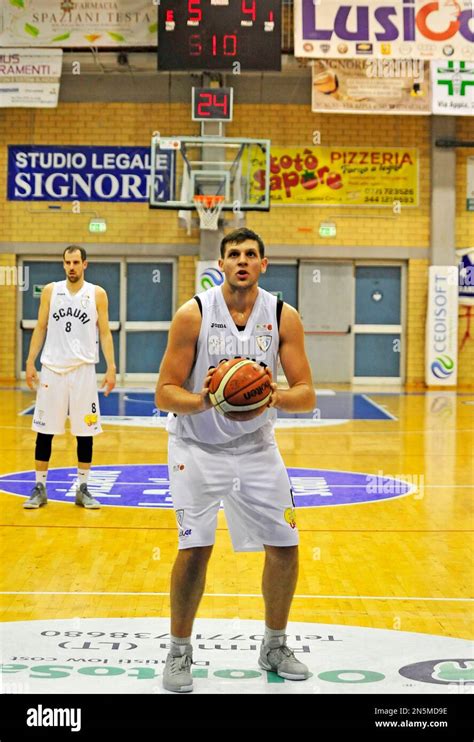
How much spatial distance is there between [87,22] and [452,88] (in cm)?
699

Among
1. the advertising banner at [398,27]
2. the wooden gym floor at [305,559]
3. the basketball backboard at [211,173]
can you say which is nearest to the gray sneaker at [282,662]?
the wooden gym floor at [305,559]

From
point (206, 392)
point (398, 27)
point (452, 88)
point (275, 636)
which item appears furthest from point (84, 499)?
point (452, 88)

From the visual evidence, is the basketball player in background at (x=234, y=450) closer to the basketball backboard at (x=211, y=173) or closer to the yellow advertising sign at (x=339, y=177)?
the basketball backboard at (x=211, y=173)

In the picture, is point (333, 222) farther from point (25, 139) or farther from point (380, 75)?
point (25, 139)

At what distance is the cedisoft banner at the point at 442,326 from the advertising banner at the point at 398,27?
5.54m

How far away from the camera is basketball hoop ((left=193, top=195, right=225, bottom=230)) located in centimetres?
1977

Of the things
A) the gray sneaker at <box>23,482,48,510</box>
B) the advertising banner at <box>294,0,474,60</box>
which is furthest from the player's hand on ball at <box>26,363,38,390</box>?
the advertising banner at <box>294,0,474,60</box>

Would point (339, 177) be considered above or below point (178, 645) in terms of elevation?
above

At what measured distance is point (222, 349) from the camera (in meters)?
4.33

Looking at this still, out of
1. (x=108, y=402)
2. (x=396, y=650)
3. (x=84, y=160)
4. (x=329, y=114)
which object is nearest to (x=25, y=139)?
(x=84, y=160)

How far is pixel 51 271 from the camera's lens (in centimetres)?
2323

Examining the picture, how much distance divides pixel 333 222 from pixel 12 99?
6917mm

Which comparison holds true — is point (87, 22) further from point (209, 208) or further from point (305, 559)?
point (305, 559)

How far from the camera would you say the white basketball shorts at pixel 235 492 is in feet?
14.0
